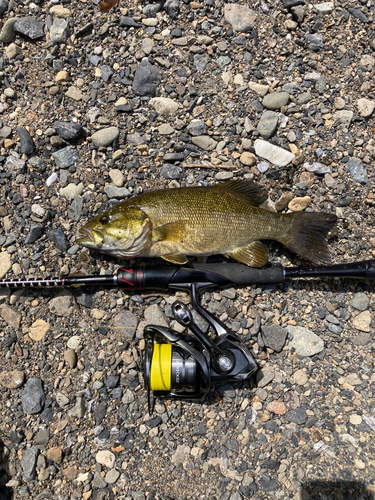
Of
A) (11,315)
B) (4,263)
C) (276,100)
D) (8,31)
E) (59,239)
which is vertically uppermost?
(8,31)

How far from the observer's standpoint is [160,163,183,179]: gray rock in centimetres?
358

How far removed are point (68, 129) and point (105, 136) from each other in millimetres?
405

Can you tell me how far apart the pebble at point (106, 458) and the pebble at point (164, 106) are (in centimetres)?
360

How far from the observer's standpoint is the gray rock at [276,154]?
358cm

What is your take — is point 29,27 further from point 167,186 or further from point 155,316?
point 155,316

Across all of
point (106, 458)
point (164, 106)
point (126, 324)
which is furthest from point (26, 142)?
point (106, 458)

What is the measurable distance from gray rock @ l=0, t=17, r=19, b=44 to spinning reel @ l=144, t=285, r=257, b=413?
3.46m

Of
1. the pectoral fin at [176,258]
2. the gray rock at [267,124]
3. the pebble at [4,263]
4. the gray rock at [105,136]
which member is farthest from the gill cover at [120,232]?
the gray rock at [267,124]

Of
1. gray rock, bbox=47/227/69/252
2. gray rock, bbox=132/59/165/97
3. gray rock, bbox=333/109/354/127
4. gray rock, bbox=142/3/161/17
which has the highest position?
gray rock, bbox=142/3/161/17

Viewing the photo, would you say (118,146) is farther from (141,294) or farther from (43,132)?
(141,294)

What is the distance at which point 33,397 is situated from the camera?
3.42 m

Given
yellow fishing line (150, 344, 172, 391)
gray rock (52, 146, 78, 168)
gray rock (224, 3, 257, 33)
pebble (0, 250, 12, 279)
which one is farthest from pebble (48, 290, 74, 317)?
gray rock (224, 3, 257, 33)

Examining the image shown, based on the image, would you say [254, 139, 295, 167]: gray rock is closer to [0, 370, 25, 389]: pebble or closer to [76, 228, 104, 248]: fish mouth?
[76, 228, 104, 248]: fish mouth

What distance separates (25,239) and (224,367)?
249cm
